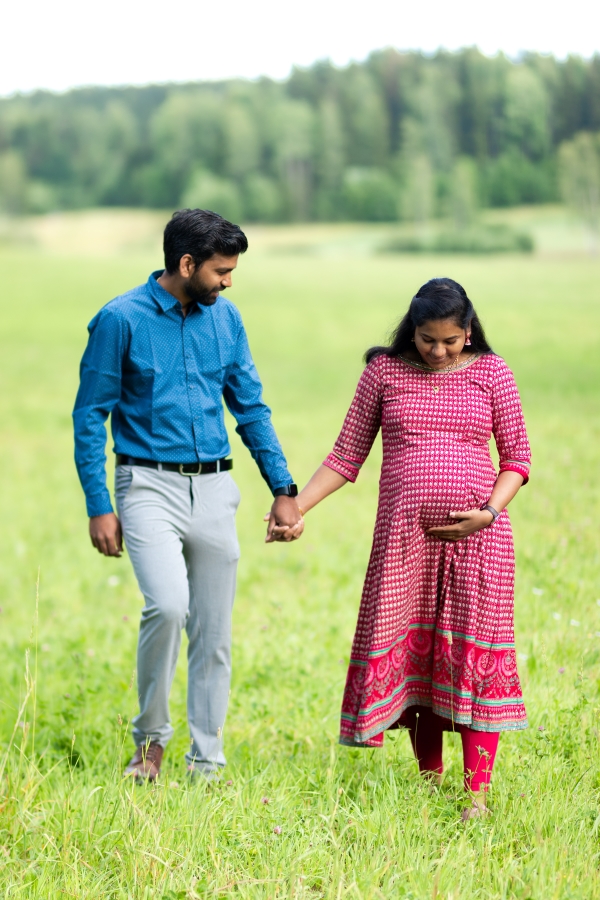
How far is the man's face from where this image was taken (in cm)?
368

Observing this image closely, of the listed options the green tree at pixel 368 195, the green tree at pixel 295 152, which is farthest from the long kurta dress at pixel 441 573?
the green tree at pixel 295 152

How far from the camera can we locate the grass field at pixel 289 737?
9.34 ft

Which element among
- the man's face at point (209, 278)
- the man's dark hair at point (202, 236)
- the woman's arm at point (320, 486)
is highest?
the man's dark hair at point (202, 236)

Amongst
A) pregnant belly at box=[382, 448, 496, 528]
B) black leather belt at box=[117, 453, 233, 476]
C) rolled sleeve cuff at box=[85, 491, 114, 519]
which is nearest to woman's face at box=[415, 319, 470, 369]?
pregnant belly at box=[382, 448, 496, 528]

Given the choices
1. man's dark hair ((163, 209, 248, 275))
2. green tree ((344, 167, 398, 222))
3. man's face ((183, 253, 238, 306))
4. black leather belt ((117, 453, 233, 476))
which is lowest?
black leather belt ((117, 453, 233, 476))

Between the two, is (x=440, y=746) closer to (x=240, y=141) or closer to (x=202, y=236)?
(x=202, y=236)

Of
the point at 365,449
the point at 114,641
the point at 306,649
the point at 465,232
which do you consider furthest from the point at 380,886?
the point at 465,232

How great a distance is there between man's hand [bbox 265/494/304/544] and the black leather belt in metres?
0.25

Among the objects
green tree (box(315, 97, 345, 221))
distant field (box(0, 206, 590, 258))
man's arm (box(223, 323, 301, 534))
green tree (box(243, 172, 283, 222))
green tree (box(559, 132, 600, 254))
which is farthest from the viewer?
green tree (box(243, 172, 283, 222))

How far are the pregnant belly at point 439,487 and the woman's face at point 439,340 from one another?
0.32 m

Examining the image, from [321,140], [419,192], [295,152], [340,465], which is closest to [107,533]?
[340,465]

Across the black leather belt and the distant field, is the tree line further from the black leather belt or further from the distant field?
the black leather belt

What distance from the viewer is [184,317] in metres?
3.81

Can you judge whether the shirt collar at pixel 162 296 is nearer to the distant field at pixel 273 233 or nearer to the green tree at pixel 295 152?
the distant field at pixel 273 233
